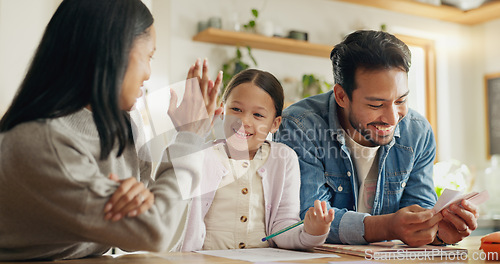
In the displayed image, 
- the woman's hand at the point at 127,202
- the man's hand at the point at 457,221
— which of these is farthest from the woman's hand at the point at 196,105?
the man's hand at the point at 457,221

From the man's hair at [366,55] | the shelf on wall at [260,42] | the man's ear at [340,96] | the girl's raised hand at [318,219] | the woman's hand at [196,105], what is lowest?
the girl's raised hand at [318,219]

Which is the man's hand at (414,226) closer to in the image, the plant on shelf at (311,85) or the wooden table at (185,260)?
the wooden table at (185,260)

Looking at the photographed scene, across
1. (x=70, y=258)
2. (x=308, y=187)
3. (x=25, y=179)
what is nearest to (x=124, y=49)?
(x=25, y=179)

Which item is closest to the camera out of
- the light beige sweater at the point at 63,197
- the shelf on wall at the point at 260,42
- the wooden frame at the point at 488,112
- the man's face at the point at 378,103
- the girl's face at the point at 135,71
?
the light beige sweater at the point at 63,197

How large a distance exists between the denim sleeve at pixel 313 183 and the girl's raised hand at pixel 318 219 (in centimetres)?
23

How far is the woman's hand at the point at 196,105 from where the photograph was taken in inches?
38.0

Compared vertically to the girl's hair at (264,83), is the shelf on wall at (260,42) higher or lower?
higher

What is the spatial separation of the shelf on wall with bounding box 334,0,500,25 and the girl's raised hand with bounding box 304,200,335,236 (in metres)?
3.32

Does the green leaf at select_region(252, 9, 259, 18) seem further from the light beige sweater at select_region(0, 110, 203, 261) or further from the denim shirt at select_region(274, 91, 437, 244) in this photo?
the light beige sweater at select_region(0, 110, 203, 261)

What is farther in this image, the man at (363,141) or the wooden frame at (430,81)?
the wooden frame at (430,81)

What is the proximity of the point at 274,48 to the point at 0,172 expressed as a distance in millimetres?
3067

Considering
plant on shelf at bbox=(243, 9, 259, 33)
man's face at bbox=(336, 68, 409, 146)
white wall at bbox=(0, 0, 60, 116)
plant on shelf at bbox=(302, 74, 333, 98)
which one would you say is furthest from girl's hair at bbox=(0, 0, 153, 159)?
plant on shelf at bbox=(302, 74, 333, 98)

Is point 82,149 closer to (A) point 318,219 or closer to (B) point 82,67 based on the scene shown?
(B) point 82,67

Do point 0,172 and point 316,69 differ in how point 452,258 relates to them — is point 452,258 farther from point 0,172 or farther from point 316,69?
point 316,69
